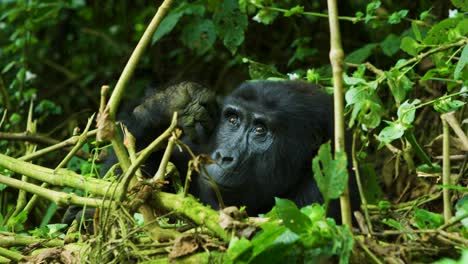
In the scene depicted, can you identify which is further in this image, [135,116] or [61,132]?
[61,132]

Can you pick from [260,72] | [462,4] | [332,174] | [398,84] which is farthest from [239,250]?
[260,72]

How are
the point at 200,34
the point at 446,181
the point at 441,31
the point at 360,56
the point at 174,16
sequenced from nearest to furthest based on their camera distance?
the point at 446,181
the point at 441,31
the point at 360,56
the point at 174,16
the point at 200,34

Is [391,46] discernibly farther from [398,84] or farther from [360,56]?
[398,84]

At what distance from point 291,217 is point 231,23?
3.57 metres

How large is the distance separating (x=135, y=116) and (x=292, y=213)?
2385mm

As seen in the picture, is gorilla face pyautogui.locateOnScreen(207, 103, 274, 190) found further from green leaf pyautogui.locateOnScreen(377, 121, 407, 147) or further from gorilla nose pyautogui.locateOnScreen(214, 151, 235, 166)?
green leaf pyautogui.locateOnScreen(377, 121, 407, 147)

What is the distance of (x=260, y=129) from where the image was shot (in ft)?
14.9

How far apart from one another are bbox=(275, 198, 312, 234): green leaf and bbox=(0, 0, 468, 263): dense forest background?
16mm

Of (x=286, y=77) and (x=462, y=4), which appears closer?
(x=462, y=4)

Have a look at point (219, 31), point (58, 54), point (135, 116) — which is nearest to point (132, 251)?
point (135, 116)

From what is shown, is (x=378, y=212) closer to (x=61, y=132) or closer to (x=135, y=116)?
(x=135, y=116)

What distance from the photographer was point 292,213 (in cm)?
258

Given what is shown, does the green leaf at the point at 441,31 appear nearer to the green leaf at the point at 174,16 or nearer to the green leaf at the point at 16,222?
the green leaf at the point at 16,222

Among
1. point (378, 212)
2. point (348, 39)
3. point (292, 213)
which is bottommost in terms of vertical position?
point (378, 212)
